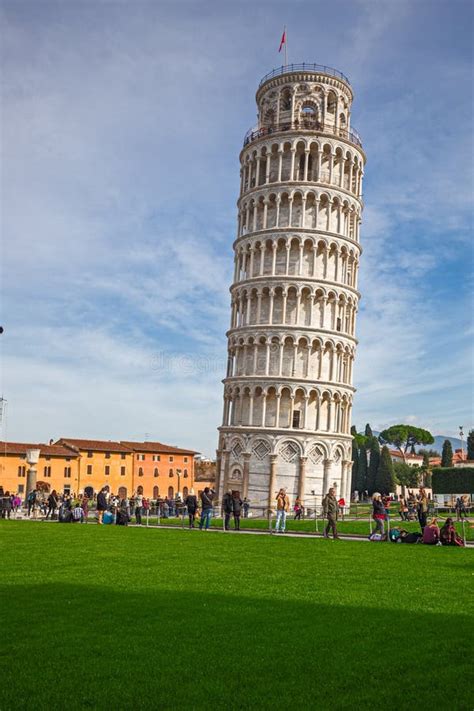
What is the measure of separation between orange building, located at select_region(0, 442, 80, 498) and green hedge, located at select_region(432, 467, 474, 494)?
48.5 meters

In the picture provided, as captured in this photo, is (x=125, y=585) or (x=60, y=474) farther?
(x=60, y=474)

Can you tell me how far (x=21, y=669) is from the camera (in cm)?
884

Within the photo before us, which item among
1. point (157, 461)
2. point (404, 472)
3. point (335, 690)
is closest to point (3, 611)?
point (335, 690)

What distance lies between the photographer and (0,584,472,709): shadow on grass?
8.11 metres

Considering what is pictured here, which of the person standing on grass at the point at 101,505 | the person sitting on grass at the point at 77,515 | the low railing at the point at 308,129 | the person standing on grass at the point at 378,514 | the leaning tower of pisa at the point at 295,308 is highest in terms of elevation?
the low railing at the point at 308,129

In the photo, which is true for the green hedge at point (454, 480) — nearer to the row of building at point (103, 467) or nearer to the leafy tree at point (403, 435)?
the row of building at point (103, 467)

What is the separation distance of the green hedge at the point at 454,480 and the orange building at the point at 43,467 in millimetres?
48464

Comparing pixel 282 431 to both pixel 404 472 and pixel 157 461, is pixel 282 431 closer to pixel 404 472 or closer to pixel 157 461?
pixel 157 461

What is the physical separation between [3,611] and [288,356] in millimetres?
53686

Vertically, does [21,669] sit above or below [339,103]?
below

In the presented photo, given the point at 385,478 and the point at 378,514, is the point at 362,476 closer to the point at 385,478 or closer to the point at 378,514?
the point at 385,478

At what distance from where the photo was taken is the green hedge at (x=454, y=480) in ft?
249

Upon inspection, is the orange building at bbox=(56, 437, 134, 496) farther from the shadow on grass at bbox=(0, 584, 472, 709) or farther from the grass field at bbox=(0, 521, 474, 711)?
the shadow on grass at bbox=(0, 584, 472, 709)

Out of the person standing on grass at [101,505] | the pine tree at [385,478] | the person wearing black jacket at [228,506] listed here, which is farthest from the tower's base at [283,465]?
the pine tree at [385,478]
